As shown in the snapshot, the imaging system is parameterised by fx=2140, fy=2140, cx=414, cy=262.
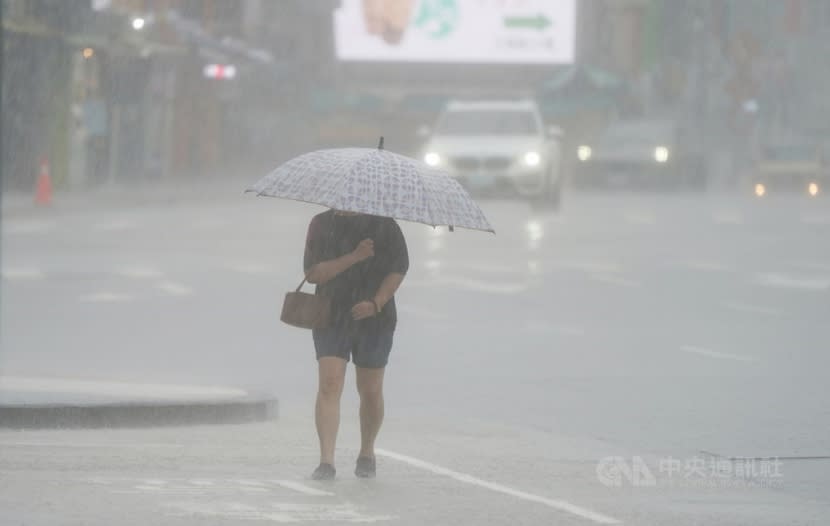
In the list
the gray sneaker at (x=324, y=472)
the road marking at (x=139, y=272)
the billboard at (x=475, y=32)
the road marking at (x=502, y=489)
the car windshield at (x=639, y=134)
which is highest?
the billboard at (x=475, y=32)

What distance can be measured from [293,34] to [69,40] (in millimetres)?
28637

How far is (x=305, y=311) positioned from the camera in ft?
30.7

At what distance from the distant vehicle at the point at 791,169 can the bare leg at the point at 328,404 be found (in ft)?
165

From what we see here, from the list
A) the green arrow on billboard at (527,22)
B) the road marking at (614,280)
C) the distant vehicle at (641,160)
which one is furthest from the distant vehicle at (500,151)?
the green arrow on billboard at (527,22)

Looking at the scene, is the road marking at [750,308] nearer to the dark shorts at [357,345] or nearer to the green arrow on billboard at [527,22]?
the dark shorts at [357,345]

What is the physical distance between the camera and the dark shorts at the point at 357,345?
9438mm

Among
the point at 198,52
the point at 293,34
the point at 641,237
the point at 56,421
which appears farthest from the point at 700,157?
the point at 56,421

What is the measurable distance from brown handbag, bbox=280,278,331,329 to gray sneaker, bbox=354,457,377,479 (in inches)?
27.2

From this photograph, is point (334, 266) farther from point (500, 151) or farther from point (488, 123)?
point (488, 123)

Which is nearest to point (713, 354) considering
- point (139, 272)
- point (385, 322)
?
point (385, 322)

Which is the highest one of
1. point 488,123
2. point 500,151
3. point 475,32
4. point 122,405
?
point 475,32

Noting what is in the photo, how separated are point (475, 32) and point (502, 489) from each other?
6404 cm

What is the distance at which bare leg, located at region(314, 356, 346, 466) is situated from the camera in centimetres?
943

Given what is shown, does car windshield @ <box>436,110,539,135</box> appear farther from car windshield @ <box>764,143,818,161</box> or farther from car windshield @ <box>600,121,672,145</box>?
car windshield @ <box>764,143,818,161</box>
